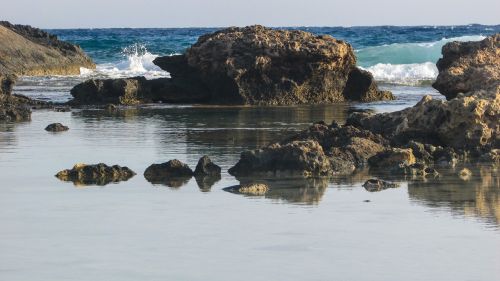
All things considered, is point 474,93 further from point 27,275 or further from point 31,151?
point 27,275

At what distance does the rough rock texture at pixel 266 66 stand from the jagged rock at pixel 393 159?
990 centimetres

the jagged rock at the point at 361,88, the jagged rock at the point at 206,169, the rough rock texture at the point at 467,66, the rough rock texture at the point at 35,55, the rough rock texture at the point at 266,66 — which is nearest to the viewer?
the jagged rock at the point at 206,169

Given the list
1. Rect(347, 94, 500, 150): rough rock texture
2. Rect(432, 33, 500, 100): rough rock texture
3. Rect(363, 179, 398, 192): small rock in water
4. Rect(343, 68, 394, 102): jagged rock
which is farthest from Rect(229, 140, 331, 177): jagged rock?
Rect(343, 68, 394, 102): jagged rock

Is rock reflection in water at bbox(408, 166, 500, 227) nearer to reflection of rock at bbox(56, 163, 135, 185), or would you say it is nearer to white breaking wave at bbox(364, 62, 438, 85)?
reflection of rock at bbox(56, 163, 135, 185)

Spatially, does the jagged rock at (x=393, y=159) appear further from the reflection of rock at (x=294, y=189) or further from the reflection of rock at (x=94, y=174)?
the reflection of rock at (x=94, y=174)

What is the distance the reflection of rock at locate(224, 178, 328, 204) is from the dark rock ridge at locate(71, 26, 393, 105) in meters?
10.9

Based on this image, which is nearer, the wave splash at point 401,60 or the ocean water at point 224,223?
the ocean water at point 224,223

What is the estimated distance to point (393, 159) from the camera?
12164 millimetres

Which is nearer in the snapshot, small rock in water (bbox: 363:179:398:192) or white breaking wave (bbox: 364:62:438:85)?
small rock in water (bbox: 363:179:398:192)

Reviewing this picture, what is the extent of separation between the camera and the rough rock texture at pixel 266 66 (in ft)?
72.6

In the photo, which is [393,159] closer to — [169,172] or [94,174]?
[169,172]

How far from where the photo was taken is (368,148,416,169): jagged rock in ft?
39.8

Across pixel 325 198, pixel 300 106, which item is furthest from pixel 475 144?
pixel 300 106

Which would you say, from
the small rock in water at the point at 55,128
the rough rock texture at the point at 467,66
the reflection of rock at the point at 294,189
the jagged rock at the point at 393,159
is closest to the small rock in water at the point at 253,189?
the reflection of rock at the point at 294,189
